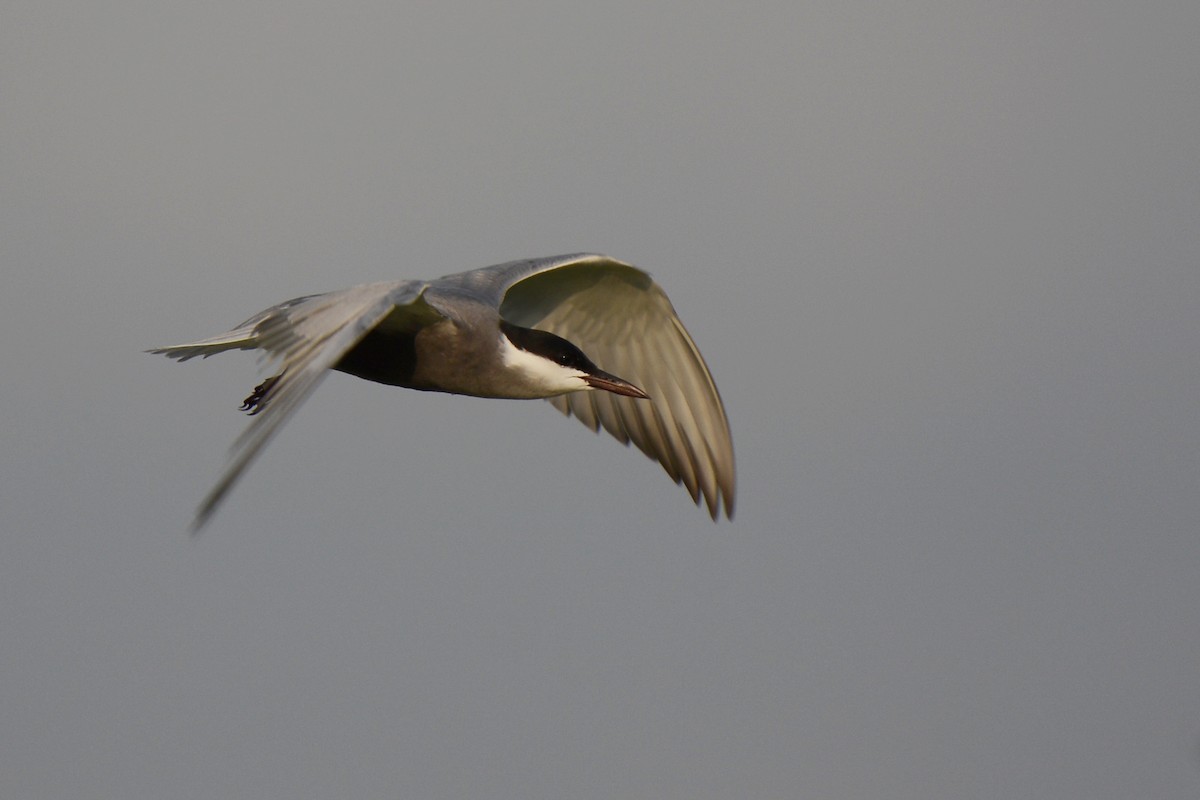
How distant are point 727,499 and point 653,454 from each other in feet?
2.79

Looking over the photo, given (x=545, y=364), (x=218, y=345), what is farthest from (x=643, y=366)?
(x=218, y=345)

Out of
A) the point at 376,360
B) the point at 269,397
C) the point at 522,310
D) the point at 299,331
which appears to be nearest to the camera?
the point at 269,397

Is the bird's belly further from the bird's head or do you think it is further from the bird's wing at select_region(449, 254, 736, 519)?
the bird's wing at select_region(449, 254, 736, 519)

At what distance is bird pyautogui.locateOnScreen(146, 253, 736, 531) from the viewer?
10.4 m

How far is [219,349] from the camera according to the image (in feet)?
43.7

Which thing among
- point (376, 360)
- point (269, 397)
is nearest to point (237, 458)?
point (269, 397)

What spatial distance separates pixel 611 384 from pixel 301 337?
11.1 ft

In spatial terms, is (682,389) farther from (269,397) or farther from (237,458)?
(237,458)

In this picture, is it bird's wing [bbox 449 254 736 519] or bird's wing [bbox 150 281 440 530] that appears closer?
bird's wing [bbox 150 281 440 530]

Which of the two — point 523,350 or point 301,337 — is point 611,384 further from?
point 301,337

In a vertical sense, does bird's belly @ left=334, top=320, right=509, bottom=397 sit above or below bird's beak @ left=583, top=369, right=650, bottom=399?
above

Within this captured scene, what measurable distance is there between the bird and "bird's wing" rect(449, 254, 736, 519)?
0.5 inches

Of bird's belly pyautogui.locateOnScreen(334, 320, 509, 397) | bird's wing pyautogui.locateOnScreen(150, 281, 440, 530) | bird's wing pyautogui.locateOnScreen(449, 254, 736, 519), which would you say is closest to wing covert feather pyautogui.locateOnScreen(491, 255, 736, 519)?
bird's wing pyautogui.locateOnScreen(449, 254, 736, 519)

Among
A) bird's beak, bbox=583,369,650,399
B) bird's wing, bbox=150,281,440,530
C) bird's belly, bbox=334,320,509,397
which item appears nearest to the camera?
bird's wing, bbox=150,281,440,530
